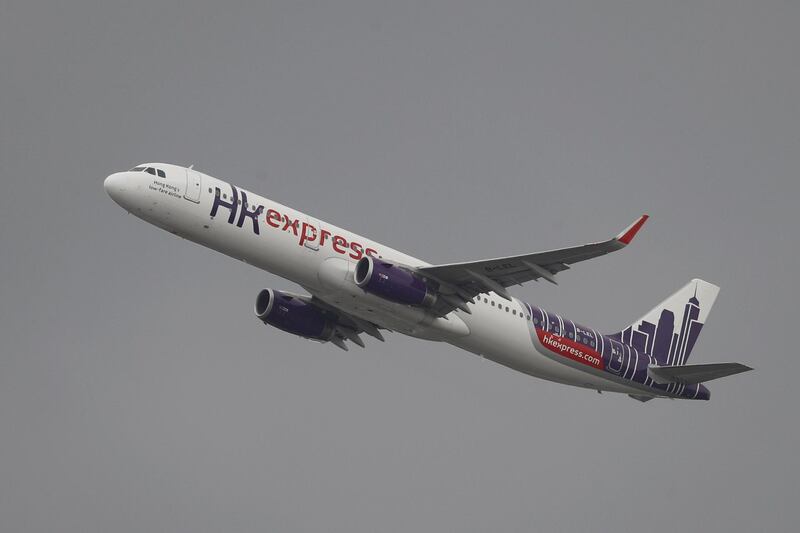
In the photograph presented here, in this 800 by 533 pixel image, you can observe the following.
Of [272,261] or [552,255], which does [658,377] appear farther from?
[272,261]

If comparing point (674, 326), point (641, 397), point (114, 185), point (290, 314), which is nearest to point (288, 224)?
point (114, 185)

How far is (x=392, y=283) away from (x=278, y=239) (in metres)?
5.18

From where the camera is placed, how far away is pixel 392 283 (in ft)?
173

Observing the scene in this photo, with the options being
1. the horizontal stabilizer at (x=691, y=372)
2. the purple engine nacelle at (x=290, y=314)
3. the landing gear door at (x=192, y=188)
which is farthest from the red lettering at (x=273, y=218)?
the horizontal stabilizer at (x=691, y=372)

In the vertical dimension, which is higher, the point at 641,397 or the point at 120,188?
the point at 120,188

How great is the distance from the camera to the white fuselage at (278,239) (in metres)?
51.1

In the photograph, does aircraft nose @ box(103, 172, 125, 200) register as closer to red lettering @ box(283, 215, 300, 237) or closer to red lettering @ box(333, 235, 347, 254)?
red lettering @ box(283, 215, 300, 237)

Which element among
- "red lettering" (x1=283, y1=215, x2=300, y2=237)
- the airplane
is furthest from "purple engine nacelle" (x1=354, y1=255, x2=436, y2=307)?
"red lettering" (x1=283, y1=215, x2=300, y2=237)

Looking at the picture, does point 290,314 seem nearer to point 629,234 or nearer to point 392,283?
point 392,283

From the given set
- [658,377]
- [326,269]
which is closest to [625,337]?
[658,377]

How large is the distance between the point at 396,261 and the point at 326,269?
3.93 metres

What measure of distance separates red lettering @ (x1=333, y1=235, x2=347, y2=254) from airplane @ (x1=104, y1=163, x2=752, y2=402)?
0.18 feet

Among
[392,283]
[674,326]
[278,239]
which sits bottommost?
[392,283]

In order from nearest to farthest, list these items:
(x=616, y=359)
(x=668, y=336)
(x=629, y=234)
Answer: (x=629, y=234), (x=616, y=359), (x=668, y=336)
